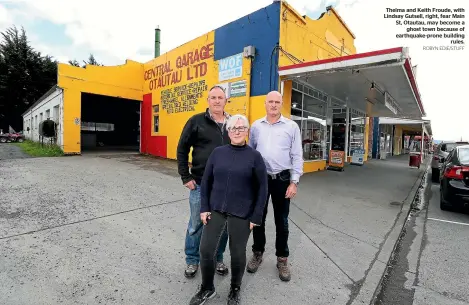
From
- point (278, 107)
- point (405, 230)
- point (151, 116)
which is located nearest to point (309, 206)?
point (405, 230)

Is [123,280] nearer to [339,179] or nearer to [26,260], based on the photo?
[26,260]

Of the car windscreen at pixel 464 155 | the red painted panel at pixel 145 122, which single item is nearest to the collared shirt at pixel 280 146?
the car windscreen at pixel 464 155

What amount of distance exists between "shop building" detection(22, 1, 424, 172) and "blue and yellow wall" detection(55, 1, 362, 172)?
0.04 meters

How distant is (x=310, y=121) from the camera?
1080 centimetres

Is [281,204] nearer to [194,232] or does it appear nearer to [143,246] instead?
[194,232]

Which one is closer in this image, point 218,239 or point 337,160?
point 218,239

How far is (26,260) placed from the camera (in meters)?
2.82

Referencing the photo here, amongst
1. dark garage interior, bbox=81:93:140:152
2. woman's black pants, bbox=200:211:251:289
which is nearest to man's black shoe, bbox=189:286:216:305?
woman's black pants, bbox=200:211:251:289

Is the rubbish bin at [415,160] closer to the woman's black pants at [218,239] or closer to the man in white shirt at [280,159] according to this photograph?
the man in white shirt at [280,159]

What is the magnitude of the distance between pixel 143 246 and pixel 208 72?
8.63 metres

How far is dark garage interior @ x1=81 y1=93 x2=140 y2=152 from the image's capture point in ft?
82.5

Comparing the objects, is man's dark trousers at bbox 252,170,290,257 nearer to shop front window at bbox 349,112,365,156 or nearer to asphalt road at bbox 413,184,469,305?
asphalt road at bbox 413,184,469,305

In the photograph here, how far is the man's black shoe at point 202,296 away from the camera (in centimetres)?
223

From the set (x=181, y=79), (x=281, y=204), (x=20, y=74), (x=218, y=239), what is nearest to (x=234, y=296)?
(x=218, y=239)
